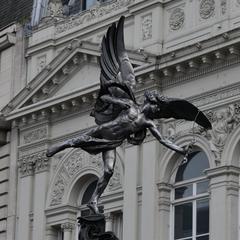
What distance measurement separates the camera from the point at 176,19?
1578 inches

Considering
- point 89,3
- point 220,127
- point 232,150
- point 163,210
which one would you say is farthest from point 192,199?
Answer: point 89,3

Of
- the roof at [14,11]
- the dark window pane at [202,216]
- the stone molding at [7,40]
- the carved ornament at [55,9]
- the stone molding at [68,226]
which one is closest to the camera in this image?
the dark window pane at [202,216]

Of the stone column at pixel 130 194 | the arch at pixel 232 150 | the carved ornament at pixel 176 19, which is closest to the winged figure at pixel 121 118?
the arch at pixel 232 150

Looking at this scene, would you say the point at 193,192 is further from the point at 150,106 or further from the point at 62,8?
the point at 150,106

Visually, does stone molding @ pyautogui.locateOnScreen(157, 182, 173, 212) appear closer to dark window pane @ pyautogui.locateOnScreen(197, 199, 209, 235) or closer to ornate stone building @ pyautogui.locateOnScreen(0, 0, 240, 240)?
ornate stone building @ pyautogui.locateOnScreen(0, 0, 240, 240)

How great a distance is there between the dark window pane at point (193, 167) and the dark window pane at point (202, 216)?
858 millimetres

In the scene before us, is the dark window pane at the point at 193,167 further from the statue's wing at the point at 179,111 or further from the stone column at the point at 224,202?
the statue's wing at the point at 179,111

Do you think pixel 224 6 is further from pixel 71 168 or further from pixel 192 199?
pixel 71 168

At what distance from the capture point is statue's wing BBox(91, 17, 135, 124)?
1967 cm

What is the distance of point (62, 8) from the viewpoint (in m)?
44.9

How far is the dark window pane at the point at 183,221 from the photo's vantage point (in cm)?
3853

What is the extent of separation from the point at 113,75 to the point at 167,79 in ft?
62.5

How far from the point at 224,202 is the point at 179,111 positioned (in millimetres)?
17178

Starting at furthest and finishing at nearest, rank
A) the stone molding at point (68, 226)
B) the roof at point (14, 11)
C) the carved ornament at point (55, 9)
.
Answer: the roof at point (14, 11), the carved ornament at point (55, 9), the stone molding at point (68, 226)
